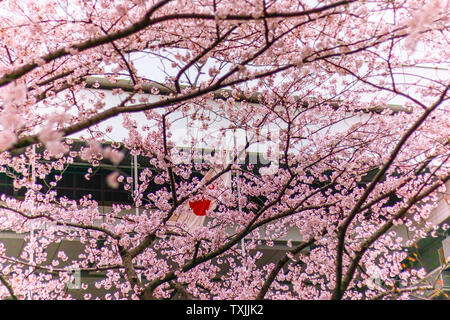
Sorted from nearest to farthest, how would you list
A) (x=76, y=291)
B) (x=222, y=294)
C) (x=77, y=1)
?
(x=77, y=1) → (x=222, y=294) → (x=76, y=291)

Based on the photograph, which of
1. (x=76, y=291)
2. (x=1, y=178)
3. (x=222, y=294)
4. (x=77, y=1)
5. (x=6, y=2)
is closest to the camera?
(x=77, y=1)

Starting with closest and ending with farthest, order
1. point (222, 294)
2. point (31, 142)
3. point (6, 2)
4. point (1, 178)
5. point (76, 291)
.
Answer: point (31, 142)
point (6, 2)
point (222, 294)
point (1, 178)
point (76, 291)

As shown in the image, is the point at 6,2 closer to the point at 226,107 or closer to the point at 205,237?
the point at 226,107

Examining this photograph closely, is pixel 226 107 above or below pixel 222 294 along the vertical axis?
above

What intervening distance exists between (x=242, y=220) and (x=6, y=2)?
4.95m
